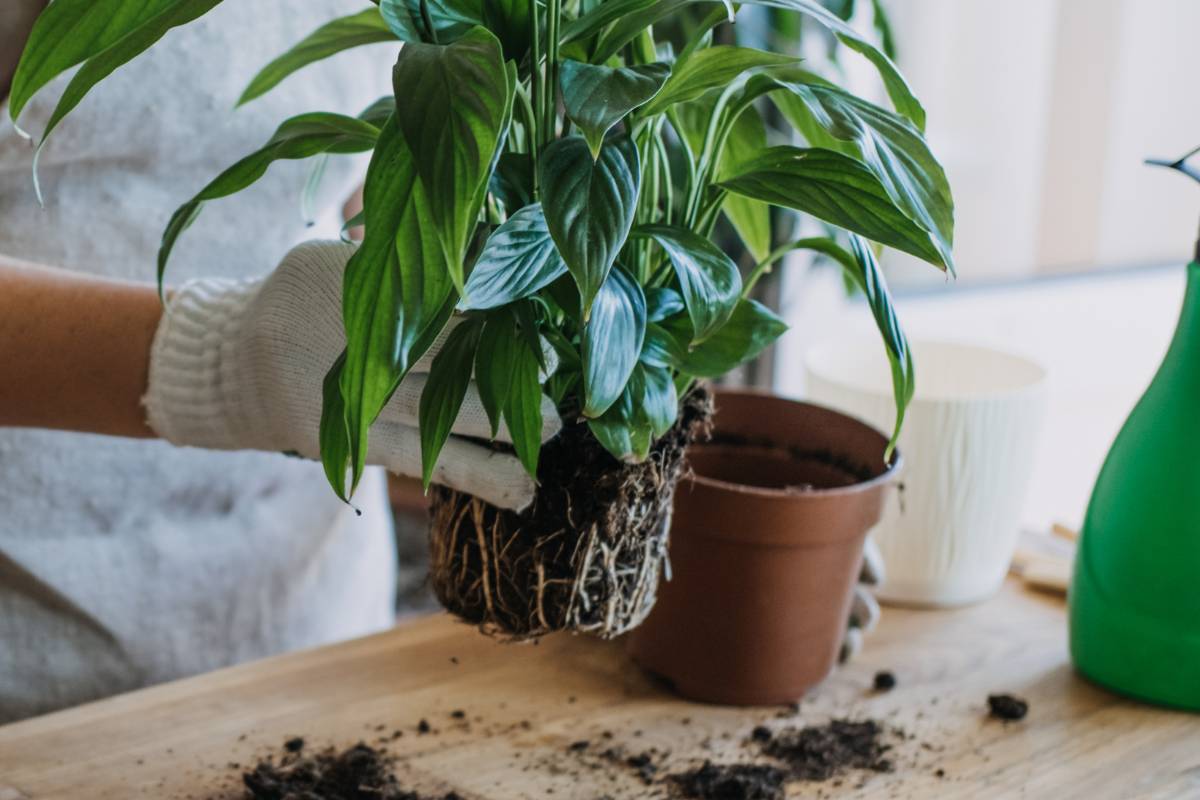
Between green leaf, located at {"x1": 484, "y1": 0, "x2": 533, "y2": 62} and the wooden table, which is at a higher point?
green leaf, located at {"x1": 484, "y1": 0, "x2": 533, "y2": 62}

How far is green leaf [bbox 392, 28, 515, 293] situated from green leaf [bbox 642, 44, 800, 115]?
148 mm

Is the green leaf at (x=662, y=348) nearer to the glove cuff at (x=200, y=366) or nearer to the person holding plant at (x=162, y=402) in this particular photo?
the person holding plant at (x=162, y=402)

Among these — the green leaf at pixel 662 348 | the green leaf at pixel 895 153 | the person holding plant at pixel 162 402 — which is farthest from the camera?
the person holding plant at pixel 162 402

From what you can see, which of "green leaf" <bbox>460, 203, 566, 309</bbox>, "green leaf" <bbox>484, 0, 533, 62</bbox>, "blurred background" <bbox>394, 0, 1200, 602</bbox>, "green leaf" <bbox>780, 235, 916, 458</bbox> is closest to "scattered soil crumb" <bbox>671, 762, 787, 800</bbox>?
Result: "green leaf" <bbox>780, 235, 916, 458</bbox>

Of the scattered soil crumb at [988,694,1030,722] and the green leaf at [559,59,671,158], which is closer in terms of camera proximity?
the green leaf at [559,59,671,158]

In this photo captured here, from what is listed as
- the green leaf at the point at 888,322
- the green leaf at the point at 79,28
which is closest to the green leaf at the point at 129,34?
the green leaf at the point at 79,28

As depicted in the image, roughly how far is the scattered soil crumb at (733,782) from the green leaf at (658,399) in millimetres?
240

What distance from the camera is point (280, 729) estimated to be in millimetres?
820

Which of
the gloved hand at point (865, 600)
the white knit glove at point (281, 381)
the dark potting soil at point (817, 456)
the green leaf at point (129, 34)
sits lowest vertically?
the gloved hand at point (865, 600)

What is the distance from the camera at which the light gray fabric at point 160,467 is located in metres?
0.98

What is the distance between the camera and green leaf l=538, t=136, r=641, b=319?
50 cm

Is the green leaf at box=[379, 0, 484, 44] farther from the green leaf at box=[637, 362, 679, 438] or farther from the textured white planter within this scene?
the textured white planter

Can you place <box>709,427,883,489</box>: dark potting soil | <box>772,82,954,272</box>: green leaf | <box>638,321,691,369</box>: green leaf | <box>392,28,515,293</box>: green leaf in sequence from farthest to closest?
1. <box>709,427,883,489</box>: dark potting soil
2. <box>638,321,691,369</box>: green leaf
3. <box>772,82,954,272</box>: green leaf
4. <box>392,28,515,293</box>: green leaf

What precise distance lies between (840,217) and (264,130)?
2.11ft
